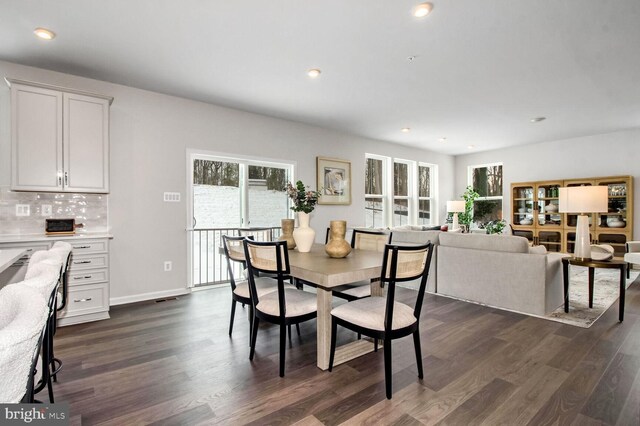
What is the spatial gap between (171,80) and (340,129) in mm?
3101

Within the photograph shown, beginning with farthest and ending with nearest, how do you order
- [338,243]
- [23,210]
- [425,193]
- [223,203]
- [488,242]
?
[425,193] < [223,203] < [488,242] < [23,210] < [338,243]

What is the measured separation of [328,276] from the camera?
1876mm

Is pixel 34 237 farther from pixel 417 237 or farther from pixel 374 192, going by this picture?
pixel 374 192

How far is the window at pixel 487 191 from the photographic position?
800cm

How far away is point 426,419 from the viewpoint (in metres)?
1.73

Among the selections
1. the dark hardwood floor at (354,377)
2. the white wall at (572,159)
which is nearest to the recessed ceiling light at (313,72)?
the dark hardwood floor at (354,377)

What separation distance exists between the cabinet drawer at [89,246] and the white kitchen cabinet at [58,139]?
0.57 metres

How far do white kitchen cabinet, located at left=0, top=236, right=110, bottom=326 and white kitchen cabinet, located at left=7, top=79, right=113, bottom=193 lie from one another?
576 millimetres

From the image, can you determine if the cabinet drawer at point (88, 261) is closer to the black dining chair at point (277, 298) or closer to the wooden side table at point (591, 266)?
the black dining chair at point (277, 298)

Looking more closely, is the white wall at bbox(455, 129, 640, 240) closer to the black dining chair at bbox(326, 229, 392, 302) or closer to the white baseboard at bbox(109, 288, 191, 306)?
the black dining chair at bbox(326, 229, 392, 302)

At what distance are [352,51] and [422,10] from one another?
790 mm

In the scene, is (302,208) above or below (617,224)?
above

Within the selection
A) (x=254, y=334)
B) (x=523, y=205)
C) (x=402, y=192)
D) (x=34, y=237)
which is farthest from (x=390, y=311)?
(x=523, y=205)

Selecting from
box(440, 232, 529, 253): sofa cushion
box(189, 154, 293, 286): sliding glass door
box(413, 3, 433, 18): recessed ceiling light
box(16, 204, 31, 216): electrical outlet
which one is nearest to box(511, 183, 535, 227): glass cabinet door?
box(440, 232, 529, 253): sofa cushion
